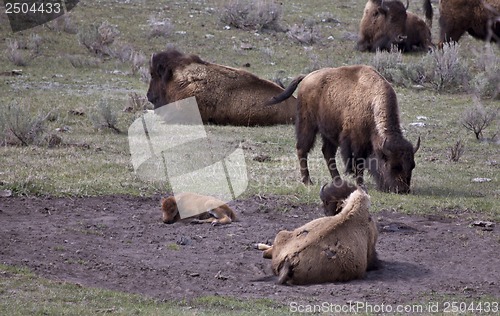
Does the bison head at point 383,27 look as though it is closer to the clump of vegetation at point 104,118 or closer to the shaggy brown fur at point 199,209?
the clump of vegetation at point 104,118

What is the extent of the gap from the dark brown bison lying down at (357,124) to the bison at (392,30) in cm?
1073

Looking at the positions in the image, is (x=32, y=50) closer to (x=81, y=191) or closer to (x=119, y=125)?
(x=119, y=125)

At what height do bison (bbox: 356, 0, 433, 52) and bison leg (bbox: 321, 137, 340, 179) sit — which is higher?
bison leg (bbox: 321, 137, 340, 179)

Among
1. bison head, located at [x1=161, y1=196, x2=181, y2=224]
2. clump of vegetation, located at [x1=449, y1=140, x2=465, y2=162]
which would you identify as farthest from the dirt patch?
clump of vegetation, located at [x1=449, y1=140, x2=465, y2=162]

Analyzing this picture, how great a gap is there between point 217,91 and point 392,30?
8241 mm

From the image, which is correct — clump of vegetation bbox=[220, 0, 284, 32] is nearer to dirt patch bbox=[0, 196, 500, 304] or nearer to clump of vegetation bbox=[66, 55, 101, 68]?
clump of vegetation bbox=[66, 55, 101, 68]

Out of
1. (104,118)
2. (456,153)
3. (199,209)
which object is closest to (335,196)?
(199,209)

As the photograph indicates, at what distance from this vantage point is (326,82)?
11602 mm

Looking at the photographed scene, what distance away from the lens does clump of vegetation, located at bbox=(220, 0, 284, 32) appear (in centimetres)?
2383

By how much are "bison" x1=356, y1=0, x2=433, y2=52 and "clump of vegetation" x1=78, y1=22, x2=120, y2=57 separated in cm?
629

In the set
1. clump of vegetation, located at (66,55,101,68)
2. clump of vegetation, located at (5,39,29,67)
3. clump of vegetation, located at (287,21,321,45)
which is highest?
clump of vegetation, located at (287,21,321,45)

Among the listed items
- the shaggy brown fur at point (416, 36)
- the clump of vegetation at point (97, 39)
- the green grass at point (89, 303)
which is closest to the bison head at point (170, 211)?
the green grass at point (89, 303)

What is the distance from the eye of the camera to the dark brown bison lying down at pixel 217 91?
1553 cm

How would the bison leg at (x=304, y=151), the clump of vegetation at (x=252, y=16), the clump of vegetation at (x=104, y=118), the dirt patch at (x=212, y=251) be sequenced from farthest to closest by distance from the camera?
the clump of vegetation at (x=252, y=16)
the clump of vegetation at (x=104, y=118)
the bison leg at (x=304, y=151)
the dirt patch at (x=212, y=251)
